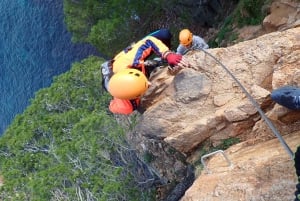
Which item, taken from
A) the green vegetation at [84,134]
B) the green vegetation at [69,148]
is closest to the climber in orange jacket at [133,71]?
the green vegetation at [84,134]

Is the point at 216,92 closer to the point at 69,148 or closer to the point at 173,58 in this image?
the point at 173,58

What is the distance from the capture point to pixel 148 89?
5.94 metres

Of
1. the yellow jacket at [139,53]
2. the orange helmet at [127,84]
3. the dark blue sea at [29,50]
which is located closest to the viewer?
the orange helmet at [127,84]

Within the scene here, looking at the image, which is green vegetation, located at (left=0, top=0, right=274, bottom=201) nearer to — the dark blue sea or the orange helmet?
the orange helmet

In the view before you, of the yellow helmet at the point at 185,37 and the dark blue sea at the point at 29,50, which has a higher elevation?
the yellow helmet at the point at 185,37

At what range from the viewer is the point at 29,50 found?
1617 cm

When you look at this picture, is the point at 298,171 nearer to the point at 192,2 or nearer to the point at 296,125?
the point at 296,125

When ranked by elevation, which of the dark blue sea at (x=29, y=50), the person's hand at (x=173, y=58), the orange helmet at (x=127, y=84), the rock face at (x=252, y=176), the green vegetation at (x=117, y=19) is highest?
the person's hand at (x=173, y=58)

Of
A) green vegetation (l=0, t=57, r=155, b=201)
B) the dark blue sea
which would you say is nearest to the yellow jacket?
green vegetation (l=0, t=57, r=155, b=201)

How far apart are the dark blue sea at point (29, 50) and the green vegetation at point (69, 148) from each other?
6.62 metres

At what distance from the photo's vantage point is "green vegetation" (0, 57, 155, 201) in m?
6.90

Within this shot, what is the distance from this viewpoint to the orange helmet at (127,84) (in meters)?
5.30

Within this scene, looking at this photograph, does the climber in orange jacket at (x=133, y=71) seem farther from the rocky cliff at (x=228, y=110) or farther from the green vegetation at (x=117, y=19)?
the green vegetation at (x=117, y=19)

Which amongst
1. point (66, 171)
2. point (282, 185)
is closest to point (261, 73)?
point (282, 185)
